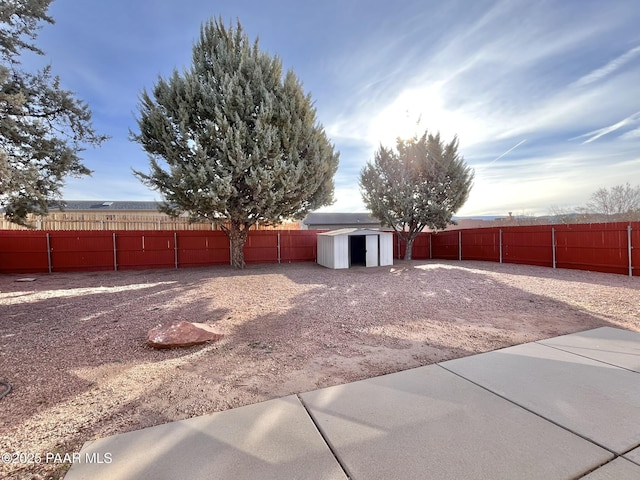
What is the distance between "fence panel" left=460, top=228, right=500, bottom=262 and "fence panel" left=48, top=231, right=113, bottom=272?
17.3 meters

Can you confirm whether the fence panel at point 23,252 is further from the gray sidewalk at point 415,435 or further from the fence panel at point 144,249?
the gray sidewalk at point 415,435

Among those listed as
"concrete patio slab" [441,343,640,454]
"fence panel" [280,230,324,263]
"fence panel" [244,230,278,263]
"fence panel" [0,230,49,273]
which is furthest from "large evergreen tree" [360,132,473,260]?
"fence panel" [0,230,49,273]

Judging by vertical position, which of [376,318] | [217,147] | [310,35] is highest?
[310,35]

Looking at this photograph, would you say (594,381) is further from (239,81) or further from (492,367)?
(239,81)

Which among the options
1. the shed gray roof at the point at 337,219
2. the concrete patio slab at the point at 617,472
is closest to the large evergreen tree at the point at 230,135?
the concrete patio slab at the point at 617,472

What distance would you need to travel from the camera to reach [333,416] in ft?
7.20

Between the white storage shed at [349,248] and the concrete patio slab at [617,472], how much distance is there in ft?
33.8

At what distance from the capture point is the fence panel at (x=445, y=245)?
16.5m

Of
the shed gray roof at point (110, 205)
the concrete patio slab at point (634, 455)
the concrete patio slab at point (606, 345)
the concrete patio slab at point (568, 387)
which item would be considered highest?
the shed gray roof at point (110, 205)

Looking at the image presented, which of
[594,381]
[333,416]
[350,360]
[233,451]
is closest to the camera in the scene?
[233,451]

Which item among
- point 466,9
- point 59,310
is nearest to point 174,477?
point 59,310

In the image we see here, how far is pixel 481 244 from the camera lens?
14977mm

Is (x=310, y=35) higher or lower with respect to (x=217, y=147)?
higher

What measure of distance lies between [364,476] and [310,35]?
9.36 metres
